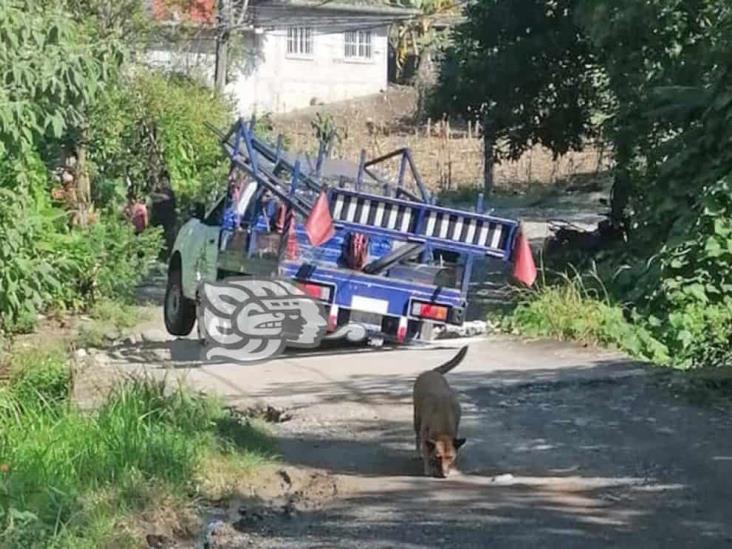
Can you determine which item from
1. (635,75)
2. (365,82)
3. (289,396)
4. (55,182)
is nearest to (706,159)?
(635,75)

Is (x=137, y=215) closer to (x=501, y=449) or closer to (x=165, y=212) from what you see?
(x=165, y=212)

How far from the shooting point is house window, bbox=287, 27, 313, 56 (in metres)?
52.3

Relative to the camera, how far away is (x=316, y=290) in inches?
552

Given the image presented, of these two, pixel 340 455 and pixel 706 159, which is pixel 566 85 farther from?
pixel 340 455

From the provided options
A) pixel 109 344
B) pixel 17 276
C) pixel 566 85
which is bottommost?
pixel 109 344

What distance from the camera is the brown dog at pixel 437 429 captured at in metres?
8.91

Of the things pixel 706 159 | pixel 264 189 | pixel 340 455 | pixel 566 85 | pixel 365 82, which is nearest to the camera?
pixel 340 455

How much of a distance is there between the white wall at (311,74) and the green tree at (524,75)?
26737 mm

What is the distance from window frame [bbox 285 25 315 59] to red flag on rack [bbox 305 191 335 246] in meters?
39.0

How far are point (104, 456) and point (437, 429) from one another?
210 centimetres

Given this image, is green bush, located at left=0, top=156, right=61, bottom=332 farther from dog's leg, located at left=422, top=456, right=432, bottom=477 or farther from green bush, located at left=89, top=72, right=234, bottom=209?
green bush, located at left=89, top=72, right=234, bottom=209

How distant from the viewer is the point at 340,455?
9.72 m

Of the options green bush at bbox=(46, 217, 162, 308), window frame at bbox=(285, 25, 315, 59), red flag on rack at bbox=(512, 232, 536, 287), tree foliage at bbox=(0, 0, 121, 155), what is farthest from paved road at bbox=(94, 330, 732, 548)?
window frame at bbox=(285, 25, 315, 59)

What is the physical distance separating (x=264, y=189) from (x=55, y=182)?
620cm
